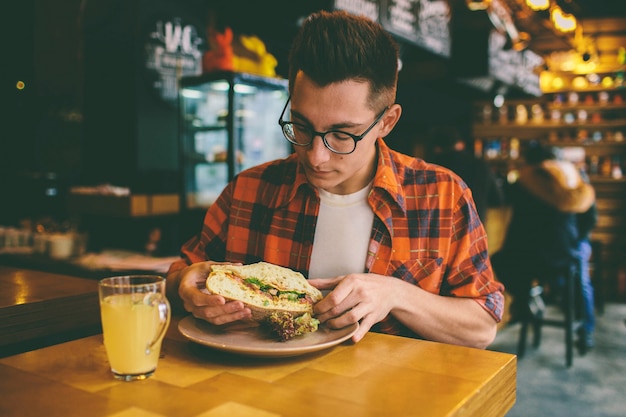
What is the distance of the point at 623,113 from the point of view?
7.42 meters

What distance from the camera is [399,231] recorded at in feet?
5.29

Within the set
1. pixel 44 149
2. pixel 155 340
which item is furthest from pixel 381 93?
pixel 44 149

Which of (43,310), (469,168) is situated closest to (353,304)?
(43,310)

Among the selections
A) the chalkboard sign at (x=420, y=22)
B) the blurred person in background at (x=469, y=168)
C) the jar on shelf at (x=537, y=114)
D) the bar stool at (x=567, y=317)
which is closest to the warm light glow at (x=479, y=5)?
the chalkboard sign at (x=420, y=22)

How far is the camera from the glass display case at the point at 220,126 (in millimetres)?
4066

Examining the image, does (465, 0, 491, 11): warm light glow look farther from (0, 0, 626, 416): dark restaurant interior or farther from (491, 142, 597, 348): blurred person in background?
(491, 142, 597, 348): blurred person in background

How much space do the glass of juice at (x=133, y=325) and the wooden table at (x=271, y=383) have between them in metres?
0.03

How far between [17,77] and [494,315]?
5.44 metres

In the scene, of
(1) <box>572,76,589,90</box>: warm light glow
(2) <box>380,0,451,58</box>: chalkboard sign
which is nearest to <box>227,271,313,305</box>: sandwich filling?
(2) <box>380,0,451,58</box>: chalkboard sign

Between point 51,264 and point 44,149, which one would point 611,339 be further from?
point 44,149

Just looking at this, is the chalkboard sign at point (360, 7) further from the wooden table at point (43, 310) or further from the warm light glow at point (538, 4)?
the wooden table at point (43, 310)

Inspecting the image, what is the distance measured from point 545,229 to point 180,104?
3058 millimetres

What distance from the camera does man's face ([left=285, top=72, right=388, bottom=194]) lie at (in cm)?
141

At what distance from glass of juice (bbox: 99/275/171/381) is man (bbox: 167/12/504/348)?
16 cm
